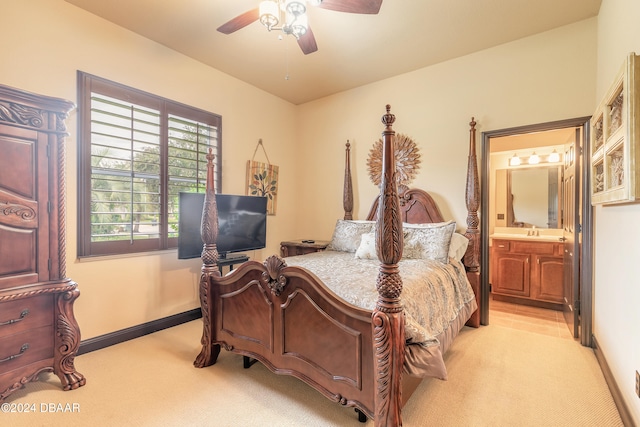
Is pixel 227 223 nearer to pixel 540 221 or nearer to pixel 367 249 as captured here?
pixel 367 249

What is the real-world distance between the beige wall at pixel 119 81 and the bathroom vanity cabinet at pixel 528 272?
3733 millimetres

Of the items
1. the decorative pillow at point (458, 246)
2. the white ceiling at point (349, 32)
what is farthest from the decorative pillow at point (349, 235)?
the white ceiling at point (349, 32)

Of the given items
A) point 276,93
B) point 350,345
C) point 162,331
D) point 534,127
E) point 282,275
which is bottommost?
point 162,331

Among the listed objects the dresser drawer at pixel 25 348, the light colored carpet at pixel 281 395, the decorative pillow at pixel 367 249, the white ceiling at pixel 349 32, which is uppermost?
the white ceiling at pixel 349 32

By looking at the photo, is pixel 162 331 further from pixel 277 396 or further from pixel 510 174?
pixel 510 174

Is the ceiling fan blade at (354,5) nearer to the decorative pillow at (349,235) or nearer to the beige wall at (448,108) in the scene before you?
the beige wall at (448,108)

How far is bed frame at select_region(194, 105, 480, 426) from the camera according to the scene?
1452 millimetres

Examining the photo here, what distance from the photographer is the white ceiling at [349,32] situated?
2523mm

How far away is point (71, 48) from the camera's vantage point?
251 cm

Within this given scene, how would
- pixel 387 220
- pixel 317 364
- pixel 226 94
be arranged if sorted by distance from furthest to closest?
pixel 226 94 → pixel 317 364 → pixel 387 220

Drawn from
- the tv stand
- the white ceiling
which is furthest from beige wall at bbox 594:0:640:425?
the tv stand

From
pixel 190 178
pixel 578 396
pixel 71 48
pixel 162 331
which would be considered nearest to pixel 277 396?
pixel 162 331

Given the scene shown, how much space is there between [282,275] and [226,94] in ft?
9.18

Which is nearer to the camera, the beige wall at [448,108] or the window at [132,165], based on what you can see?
the window at [132,165]
